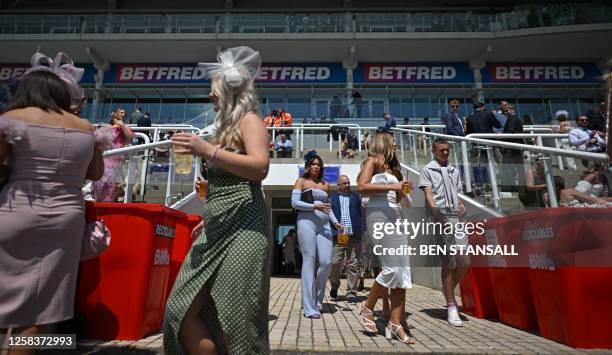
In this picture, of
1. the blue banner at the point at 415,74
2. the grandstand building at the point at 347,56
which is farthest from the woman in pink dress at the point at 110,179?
the blue banner at the point at 415,74

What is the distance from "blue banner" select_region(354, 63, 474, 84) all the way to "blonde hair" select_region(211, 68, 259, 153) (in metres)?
21.5

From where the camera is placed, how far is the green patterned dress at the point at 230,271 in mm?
1675

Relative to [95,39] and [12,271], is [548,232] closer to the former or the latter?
[12,271]

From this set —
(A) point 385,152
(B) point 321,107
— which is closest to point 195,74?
(B) point 321,107

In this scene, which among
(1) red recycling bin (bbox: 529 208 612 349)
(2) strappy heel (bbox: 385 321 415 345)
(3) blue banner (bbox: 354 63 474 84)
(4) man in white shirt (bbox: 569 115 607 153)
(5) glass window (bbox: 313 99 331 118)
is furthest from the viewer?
(3) blue banner (bbox: 354 63 474 84)

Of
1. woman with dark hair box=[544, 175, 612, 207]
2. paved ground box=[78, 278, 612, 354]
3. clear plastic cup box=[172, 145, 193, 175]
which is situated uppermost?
clear plastic cup box=[172, 145, 193, 175]

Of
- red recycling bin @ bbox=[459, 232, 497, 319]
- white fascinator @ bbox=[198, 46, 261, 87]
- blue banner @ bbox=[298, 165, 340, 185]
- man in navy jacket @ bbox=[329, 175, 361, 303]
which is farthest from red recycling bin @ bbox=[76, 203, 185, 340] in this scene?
blue banner @ bbox=[298, 165, 340, 185]

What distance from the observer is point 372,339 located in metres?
3.50

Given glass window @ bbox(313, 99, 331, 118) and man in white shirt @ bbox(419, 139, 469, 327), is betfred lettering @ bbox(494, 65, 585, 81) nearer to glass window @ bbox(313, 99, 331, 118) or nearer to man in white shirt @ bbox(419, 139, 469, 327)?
glass window @ bbox(313, 99, 331, 118)

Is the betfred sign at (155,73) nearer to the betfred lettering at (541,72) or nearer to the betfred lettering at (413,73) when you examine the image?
the betfred lettering at (413,73)

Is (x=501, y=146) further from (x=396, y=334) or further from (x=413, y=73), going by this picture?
(x=413, y=73)

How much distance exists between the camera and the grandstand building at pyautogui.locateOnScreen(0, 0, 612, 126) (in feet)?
69.2

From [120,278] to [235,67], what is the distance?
7.21ft

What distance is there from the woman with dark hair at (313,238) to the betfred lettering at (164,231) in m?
1.54
